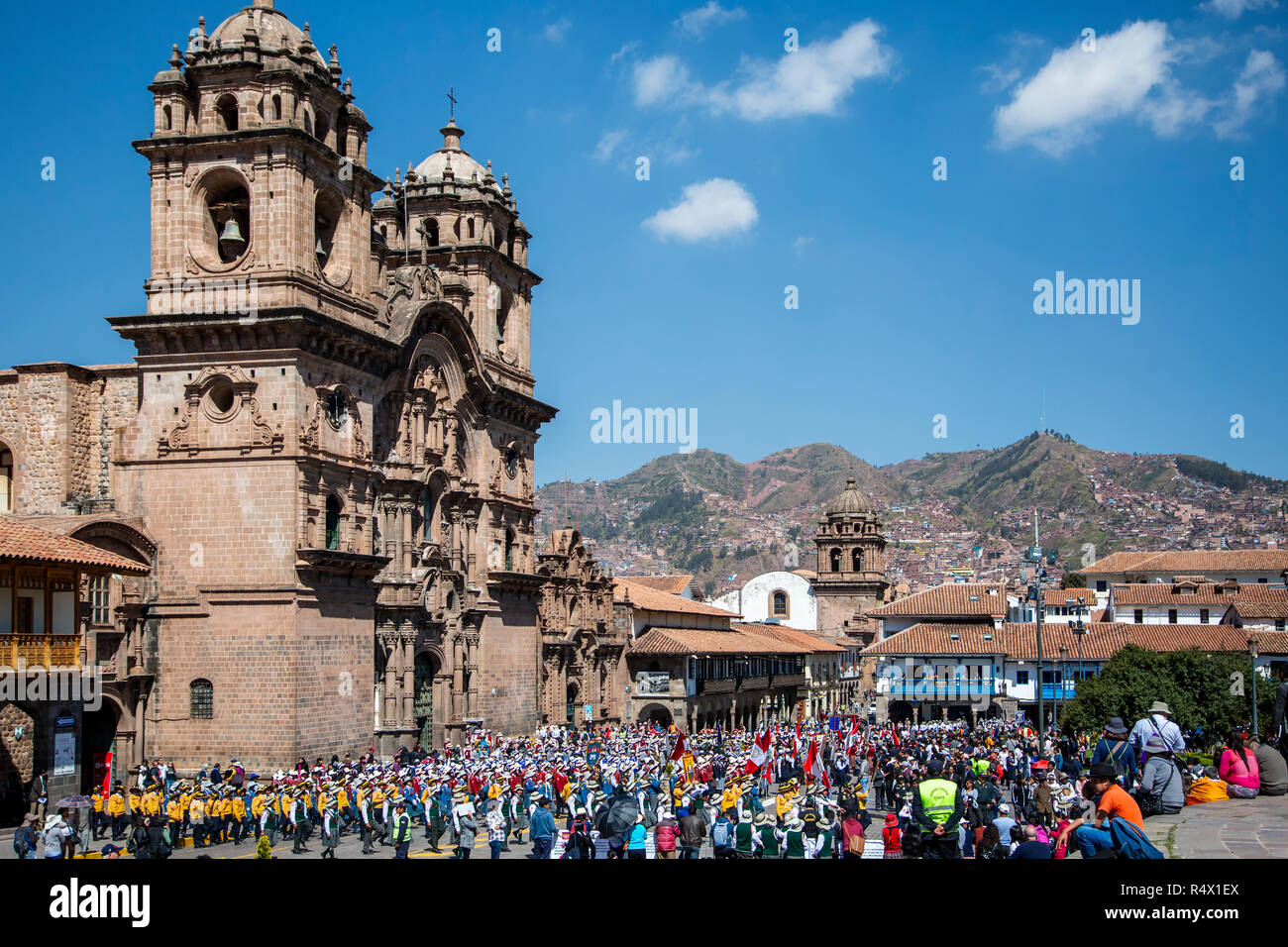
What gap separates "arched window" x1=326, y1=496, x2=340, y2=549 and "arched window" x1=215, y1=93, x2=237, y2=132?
10.2m

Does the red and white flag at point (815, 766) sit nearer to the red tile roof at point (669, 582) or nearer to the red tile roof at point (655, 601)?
the red tile roof at point (655, 601)

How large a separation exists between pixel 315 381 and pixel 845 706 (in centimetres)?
6283

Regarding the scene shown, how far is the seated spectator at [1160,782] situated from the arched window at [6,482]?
96.7ft

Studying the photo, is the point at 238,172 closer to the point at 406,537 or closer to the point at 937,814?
the point at 406,537

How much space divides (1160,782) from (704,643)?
46806 mm

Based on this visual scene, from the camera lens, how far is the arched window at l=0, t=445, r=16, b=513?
3412 centimetres

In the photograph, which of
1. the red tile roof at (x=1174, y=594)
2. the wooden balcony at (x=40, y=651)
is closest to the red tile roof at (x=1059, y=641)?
the red tile roof at (x=1174, y=594)

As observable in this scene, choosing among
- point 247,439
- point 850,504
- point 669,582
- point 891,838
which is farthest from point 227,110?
point 850,504

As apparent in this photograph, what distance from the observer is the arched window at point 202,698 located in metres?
32.6

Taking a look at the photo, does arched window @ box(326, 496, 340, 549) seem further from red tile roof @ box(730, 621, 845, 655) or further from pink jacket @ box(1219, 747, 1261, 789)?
red tile roof @ box(730, 621, 845, 655)

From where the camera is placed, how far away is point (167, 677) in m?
32.8

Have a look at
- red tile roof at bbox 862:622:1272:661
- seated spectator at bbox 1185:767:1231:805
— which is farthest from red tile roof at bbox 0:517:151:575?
red tile roof at bbox 862:622:1272:661

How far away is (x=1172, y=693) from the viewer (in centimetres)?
4578
